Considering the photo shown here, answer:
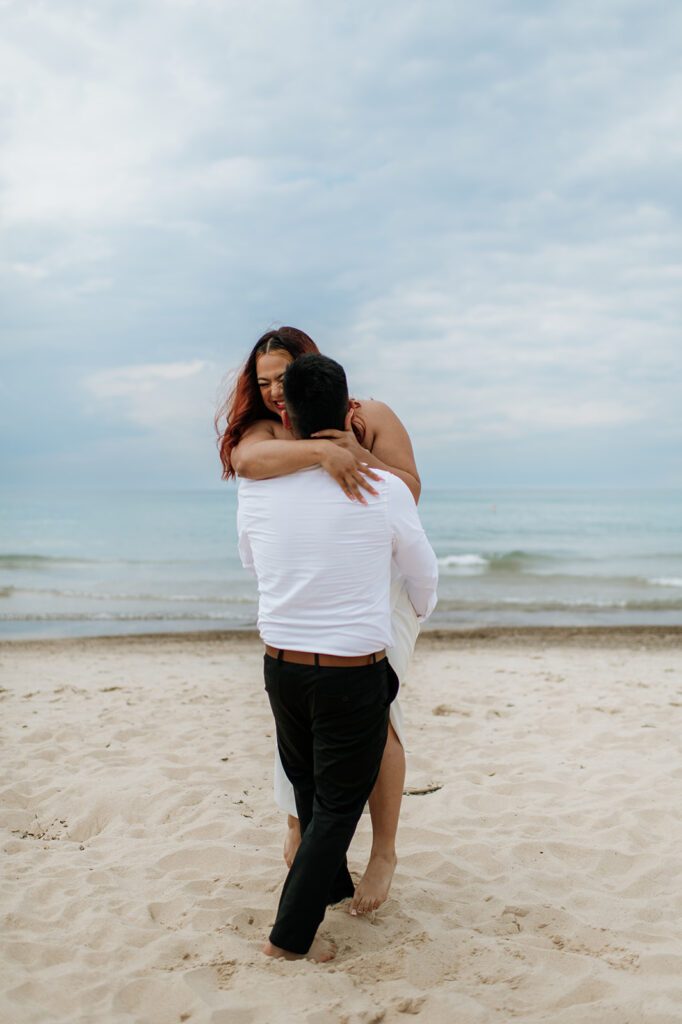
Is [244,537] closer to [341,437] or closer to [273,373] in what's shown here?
[341,437]

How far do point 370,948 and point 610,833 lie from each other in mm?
1582

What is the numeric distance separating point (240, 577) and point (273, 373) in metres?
16.8

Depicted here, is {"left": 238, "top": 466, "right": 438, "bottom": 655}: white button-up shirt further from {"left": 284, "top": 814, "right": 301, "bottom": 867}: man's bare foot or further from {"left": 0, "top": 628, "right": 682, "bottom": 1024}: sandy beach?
{"left": 0, "top": 628, "right": 682, "bottom": 1024}: sandy beach

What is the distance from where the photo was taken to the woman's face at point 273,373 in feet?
9.17

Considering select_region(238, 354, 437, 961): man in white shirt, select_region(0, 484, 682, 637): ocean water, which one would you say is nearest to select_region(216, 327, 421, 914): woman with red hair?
select_region(238, 354, 437, 961): man in white shirt

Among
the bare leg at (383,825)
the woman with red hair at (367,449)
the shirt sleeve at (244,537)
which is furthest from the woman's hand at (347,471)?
the bare leg at (383,825)

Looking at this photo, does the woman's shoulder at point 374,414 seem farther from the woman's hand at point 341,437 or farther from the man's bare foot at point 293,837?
the man's bare foot at point 293,837

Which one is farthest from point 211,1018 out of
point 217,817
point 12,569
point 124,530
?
point 124,530

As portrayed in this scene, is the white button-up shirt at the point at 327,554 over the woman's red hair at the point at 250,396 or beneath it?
beneath

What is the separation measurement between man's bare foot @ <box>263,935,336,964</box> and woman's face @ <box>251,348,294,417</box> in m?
1.89

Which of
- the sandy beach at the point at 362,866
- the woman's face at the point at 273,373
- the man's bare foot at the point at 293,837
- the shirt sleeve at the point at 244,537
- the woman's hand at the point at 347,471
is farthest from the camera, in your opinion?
the man's bare foot at the point at 293,837

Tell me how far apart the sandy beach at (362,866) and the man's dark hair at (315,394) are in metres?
1.81

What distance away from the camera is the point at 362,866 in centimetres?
339

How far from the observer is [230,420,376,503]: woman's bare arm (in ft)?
7.31
